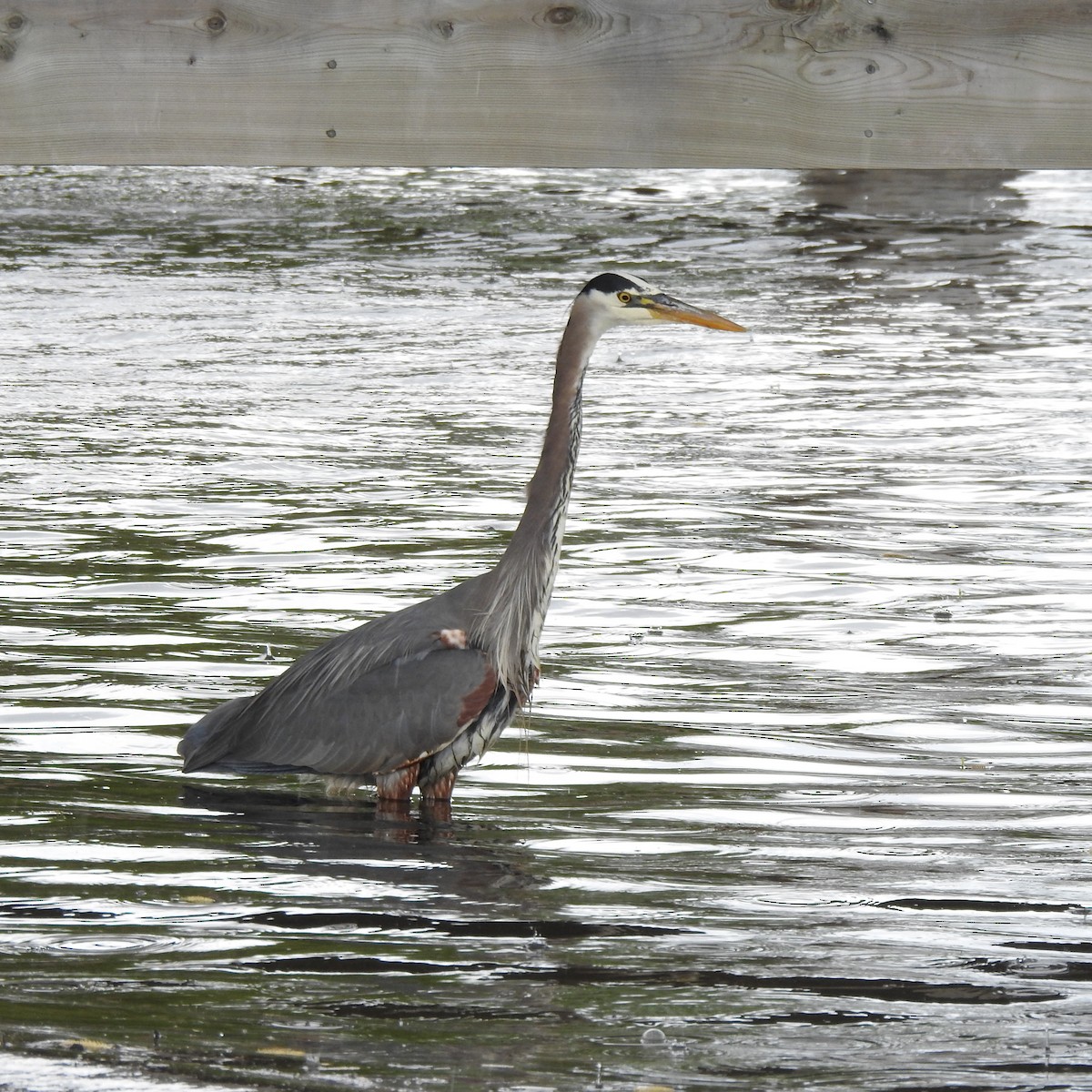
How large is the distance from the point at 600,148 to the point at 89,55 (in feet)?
4.12

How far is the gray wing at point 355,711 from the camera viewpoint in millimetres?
5812

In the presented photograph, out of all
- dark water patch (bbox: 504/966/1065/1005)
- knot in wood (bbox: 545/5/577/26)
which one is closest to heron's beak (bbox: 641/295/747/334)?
knot in wood (bbox: 545/5/577/26)

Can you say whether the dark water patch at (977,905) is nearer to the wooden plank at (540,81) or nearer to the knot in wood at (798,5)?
the wooden plank at (540,81)

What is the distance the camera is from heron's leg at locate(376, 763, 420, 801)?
5.92 m

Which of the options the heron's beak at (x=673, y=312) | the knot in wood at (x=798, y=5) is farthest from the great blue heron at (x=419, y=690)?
the knot in wood at (x=798, y=5)

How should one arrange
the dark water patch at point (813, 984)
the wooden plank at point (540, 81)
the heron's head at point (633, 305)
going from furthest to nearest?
the heron's head at point (633, 305), the wooden plank at point (540, 81), the dark water patch at point (813, 984)

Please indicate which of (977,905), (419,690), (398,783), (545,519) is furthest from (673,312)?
(977,905)

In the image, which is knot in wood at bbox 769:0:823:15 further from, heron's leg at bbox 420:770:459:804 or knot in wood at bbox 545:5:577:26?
heron's leg at bbox 420:770:459:804

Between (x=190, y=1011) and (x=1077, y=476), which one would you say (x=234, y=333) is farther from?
(x=190, y=1011)

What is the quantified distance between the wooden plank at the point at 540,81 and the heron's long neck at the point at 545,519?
129 centimetres

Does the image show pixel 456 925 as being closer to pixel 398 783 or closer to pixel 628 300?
pixel 398 783

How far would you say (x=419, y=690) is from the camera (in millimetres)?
5863

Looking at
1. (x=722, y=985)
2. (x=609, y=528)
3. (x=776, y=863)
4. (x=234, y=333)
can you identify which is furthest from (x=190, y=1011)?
(x=234, y=333)

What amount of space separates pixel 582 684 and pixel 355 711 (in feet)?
3.45
